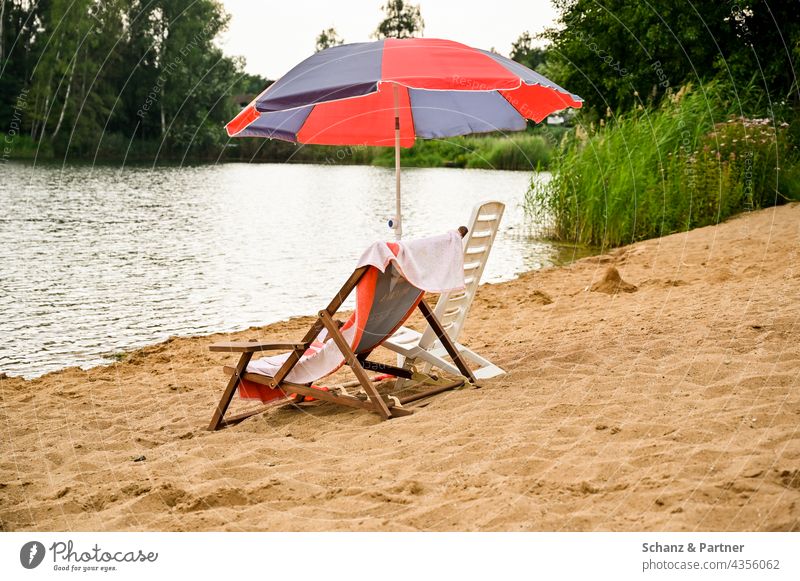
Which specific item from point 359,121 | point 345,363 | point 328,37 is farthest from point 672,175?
point 328,37

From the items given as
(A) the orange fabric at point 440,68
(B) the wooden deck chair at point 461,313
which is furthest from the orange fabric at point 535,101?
(B) the wooden deck chair at point 461,313

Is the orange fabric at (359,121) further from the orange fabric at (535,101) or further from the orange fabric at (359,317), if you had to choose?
the orange fabric at (359,317)

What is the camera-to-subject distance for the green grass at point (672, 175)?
1289 centimetres

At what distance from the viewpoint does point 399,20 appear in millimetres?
17766

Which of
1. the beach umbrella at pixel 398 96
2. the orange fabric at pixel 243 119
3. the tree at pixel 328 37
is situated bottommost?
the orange fabric at pixel 243 119

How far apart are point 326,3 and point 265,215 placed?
1305 cm

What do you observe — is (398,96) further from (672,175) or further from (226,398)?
(672,175)

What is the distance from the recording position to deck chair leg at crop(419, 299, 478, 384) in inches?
204

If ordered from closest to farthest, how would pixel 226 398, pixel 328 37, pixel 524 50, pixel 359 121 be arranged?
pixel 226 398, pixel 359 121, pixel 328 37, pixel 524 50

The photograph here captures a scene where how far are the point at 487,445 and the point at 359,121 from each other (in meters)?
3.73

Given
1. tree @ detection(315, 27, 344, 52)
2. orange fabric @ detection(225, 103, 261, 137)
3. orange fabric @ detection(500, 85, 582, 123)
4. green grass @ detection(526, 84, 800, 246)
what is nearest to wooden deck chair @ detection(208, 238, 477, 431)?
orange fabric @ detection(225, 103, 261, 137)

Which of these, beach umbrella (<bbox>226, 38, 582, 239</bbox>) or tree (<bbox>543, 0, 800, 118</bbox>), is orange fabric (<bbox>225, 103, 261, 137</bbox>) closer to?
Answer: beach umbrella (<bbox>226, 38, 582, 239</bbox>)

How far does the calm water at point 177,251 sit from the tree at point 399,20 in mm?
3937

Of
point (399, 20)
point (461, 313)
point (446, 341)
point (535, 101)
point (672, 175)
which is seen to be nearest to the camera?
point (446, 341)
